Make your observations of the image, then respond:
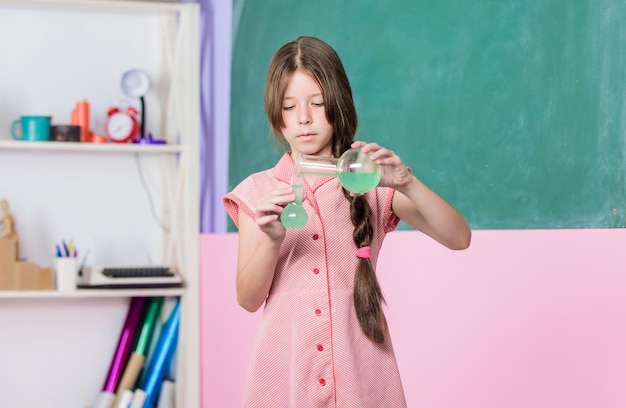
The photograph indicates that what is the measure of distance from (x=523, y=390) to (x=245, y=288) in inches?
17.8

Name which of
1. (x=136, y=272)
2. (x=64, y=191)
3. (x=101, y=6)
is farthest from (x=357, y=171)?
(x=64, y=191)

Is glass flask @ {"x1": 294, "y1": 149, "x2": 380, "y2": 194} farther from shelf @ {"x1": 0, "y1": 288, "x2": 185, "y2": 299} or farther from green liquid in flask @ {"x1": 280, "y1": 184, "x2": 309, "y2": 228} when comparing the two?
shelf @ {"x1": 0, "y1": 288, "x2": 185, "y2": 299}

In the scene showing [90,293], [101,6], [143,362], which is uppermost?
[101,6]

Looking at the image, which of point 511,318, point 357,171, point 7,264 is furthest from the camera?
point 7,264

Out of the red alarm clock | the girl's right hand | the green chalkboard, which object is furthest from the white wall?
the girl's right hand

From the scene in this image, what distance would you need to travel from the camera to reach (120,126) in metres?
2.62

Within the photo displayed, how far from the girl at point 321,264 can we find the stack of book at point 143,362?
1.58 metres

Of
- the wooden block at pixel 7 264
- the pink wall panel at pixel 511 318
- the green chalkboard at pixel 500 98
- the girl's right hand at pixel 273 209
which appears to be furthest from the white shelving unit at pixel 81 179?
the girl's right hand at pixel 273 209

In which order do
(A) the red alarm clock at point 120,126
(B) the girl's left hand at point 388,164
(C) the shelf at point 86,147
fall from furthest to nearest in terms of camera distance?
(A) the red alarm clock at point 120,126 → (C) the shelf at point 86,147 → (B) the girl's left hand at point 388,164

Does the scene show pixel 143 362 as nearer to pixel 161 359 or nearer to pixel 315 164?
pixel 161 359

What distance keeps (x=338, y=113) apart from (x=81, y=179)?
5.93 feet

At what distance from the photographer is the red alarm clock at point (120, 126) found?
2.61 m

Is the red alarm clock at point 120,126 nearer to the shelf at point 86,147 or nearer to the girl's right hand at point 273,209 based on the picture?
the shelf at point 86,147

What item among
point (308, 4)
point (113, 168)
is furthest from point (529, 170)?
point (113, 168)
